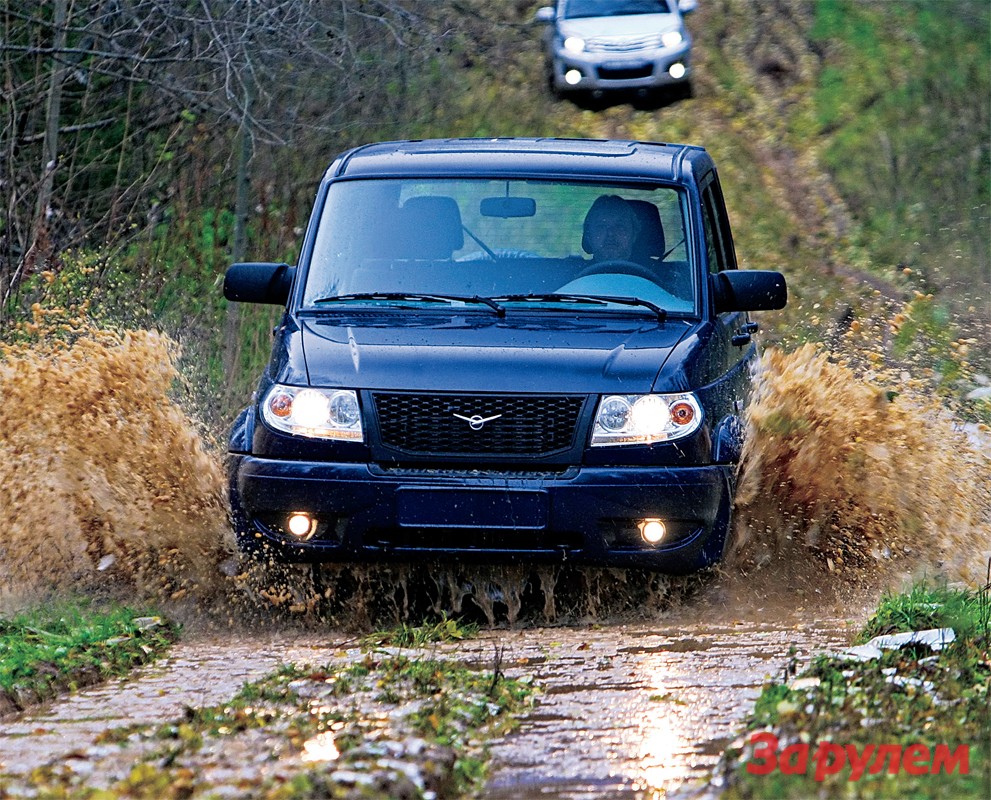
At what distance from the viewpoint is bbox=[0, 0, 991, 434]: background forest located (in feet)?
40.9

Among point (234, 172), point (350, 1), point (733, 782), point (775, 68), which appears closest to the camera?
point (733, 782)

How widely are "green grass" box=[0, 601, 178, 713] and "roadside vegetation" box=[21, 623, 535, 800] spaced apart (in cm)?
78

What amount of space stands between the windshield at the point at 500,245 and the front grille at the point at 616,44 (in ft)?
49.9

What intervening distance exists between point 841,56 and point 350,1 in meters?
14.2

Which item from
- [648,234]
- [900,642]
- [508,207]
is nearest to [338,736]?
[900,642]

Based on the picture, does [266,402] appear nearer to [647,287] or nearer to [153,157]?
[647,287]

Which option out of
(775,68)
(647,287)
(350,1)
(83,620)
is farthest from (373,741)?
(775,68)

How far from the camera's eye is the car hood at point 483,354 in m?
6.35

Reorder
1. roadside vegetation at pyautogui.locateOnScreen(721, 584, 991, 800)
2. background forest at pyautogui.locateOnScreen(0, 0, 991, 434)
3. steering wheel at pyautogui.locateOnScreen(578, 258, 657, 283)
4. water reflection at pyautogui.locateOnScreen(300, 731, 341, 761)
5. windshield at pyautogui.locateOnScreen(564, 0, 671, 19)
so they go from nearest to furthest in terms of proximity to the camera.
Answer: roadside vegetation at pyautogui.locateOnScreen(721, 584, 991, 800), water reflection at pyautogui.locateOnScreen(300, 731, 341, 761), steering wheel at pyautogui.locateOnScreen(578, 258, 657, 283), background forest at pyautogui.locateOnScreen(0, 0, 991, 434), windshield at pyautogui.locateOnScreen(564, 0, 671, 19)

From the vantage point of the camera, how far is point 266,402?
662 centimetres

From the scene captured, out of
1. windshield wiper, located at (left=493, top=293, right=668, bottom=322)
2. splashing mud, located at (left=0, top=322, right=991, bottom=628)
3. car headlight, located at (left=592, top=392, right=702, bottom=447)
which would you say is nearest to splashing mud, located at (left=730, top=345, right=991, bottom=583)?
splashing mud, located at (left=0, top=322, right=991, bottom=628)

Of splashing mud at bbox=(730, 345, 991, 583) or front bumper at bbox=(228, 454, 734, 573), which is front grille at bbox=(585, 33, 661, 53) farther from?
front bumper at bbox=(228, 454, 734, 573)

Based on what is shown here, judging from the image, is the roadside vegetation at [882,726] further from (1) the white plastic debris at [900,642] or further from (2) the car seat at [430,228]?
(2) the car seat at [430,228]

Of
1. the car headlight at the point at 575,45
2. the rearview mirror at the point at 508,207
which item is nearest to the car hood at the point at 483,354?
the rearview mirror at the point at 508,207
